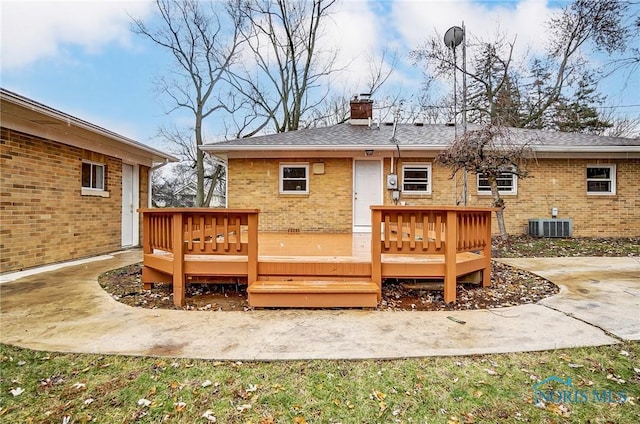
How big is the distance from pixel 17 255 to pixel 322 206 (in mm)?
6511

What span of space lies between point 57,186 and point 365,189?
7.10 m

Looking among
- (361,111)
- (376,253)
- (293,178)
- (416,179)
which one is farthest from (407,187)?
(376,253)

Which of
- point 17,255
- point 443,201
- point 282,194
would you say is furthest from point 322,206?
point 17,255

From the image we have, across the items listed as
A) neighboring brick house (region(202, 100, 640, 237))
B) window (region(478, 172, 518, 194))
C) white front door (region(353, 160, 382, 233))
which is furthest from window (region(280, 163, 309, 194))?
window (region(478, 172, 518, 194))

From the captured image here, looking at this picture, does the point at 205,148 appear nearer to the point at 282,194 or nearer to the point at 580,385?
the point at 282,194

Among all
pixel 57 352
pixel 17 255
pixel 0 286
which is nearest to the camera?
pixel 57 352

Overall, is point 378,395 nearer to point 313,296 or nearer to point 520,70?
point 313,296

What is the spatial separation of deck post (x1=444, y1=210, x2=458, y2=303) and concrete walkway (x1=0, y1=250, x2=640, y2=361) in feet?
1.19

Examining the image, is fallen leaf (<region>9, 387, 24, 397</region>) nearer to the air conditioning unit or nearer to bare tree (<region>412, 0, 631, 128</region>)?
the air conditioning unit

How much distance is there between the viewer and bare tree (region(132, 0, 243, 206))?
17.2 m

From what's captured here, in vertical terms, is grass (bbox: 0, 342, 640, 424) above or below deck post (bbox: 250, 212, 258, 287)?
below

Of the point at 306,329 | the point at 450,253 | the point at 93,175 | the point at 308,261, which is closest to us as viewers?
the point at 306,329

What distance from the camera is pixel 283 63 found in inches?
727

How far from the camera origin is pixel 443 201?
9281 mm
